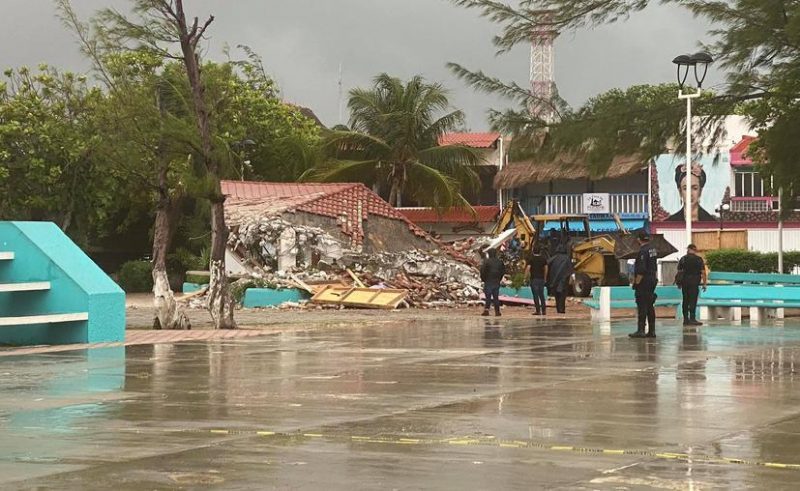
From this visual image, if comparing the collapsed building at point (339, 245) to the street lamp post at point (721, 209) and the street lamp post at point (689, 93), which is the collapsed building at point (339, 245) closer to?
the street lamp post at point (689, 93)

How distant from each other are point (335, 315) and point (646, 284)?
10580 millimetres

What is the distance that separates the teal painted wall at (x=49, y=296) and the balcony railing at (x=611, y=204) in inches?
1597

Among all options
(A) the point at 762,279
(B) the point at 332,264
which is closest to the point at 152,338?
(A) the point at 762,279

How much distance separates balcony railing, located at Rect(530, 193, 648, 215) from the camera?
58.1m

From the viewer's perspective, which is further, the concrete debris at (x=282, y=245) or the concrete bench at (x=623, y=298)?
the concrete debris at (x=282, y=245)

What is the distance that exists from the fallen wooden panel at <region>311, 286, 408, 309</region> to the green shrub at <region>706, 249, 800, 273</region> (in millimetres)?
18070

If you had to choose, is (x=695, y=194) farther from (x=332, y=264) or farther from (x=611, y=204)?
(x=332, y=264)

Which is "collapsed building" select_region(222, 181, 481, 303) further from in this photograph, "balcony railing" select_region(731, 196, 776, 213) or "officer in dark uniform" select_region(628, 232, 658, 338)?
"balcony railing" select_region(731, 196, 776, 213)

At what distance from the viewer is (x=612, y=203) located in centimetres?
5862

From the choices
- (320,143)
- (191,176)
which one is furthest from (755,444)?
(320,143)

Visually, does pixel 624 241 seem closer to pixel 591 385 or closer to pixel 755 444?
pixel 591 385

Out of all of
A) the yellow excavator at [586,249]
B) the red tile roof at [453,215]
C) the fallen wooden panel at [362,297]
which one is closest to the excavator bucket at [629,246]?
the yellow excavator at [586,249]

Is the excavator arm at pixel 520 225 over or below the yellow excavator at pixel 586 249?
over

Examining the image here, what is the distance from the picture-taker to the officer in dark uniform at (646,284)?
20.4m
